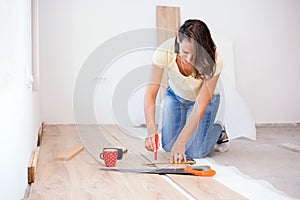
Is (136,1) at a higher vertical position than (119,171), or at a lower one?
higher

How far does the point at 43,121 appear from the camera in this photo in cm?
461

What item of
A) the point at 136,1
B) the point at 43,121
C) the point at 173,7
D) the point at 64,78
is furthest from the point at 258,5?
the point at 43,121

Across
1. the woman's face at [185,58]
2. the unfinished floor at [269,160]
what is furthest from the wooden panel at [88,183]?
the woman's face at [185,58]

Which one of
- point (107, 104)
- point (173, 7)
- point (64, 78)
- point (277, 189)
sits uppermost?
point (173, 7)

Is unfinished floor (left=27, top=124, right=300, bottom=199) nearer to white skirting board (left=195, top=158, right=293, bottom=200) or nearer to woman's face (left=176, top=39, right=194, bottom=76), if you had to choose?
white skirting board (left=195, top=158, right=293, bottom=200)

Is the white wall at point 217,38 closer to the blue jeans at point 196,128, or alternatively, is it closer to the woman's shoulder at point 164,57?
the blue jeans at point 196,128

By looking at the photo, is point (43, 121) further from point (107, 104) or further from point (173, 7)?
point (173, 7)

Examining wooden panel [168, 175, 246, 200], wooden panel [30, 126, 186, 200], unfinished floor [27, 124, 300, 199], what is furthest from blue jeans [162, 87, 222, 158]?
wooden panel [168, 175, 246, 200]

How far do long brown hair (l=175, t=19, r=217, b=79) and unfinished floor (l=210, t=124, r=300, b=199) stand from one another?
1.89 ft

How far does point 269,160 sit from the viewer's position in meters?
2.59

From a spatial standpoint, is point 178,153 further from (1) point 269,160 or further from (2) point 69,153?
(2) point 69,153

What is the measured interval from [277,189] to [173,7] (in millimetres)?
3365

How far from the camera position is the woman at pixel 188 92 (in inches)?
92.8

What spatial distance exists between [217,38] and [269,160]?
8.69 ft
